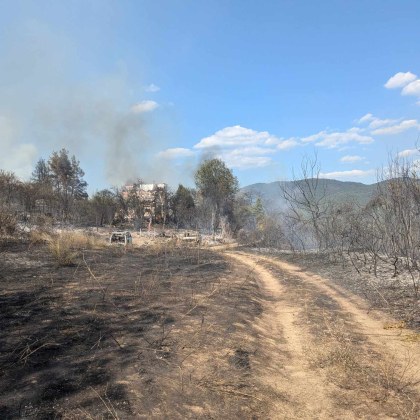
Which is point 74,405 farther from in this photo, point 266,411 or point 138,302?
point 138,302

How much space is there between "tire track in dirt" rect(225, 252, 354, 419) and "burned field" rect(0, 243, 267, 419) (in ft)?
0.83

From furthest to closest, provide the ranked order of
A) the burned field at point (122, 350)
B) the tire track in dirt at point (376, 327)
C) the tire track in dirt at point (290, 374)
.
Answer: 1. the tire track in dirt at point (376, 327)
2. the tire track in dirt at point (290, 374)
3. the burned field at point (122, 350)

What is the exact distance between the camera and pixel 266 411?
4719 mm

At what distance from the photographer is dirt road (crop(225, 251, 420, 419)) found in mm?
4906

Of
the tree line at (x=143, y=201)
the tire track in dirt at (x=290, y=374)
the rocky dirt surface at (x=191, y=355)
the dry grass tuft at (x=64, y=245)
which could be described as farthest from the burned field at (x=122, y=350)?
the tree line at (x=143, y=201)

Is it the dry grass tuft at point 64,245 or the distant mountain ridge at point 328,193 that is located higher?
the distant mountain ridge at point 328,193

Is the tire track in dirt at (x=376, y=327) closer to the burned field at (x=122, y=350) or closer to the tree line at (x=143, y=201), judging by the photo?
the burned field at (x=122, y=350)

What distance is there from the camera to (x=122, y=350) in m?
5.82

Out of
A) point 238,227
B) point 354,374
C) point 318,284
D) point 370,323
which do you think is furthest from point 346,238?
point 238,227

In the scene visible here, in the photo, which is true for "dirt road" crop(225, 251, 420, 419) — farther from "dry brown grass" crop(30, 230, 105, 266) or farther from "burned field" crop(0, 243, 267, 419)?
"dry brown grass" crop(30, 230, 105, 266)

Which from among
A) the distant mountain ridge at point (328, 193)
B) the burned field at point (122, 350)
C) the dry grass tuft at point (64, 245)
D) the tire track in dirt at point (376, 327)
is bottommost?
the tire track in dirt at point (376, 327)

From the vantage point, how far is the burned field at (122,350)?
4.37m

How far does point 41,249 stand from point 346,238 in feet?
55.3

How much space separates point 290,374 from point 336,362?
83cm
